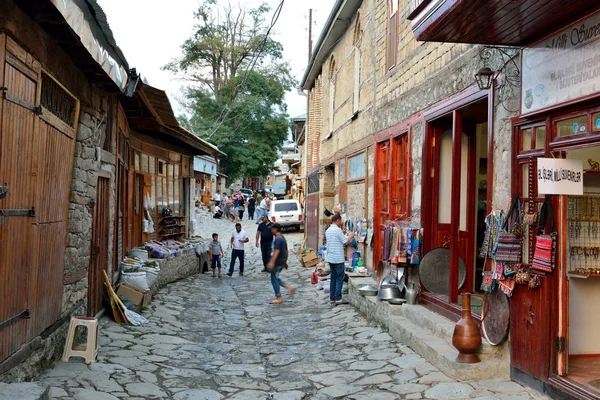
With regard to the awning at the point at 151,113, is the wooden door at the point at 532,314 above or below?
below

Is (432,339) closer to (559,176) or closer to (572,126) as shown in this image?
(559,176)

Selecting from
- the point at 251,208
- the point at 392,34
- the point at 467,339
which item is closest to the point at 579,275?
the point at 467,339

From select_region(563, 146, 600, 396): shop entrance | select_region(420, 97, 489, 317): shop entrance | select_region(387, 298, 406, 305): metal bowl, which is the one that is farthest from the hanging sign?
select_region(387, 298, 406, 305): metal bowl

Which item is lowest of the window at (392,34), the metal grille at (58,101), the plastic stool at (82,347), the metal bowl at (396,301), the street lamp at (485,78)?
the plastic stool at (82,347)

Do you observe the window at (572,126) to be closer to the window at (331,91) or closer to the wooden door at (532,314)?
the wooden door at (532,314)

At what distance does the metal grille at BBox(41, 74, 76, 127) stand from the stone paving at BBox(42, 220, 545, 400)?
8.34 ft

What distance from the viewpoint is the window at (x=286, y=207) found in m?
26.9

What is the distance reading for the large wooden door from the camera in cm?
427

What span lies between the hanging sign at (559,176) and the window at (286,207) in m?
22.2

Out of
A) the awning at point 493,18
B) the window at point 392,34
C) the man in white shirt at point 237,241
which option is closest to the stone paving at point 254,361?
the awning at point 493,18

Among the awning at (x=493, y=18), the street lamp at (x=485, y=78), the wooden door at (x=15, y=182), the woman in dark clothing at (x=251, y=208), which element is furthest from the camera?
the woman in dark clothing at (x=251, y=208)

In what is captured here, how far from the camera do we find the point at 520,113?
5.30 meters

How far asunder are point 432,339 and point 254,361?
7.33 ft

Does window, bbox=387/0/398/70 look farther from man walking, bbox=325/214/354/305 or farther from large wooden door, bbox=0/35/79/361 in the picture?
large wooden door, bbox=0/35/79/361
